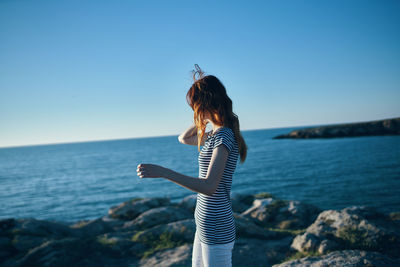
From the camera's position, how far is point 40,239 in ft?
23.3

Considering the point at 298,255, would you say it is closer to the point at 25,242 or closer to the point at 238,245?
the point at 238,245

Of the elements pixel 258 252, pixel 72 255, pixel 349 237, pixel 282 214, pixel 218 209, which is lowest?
pixel 282 214

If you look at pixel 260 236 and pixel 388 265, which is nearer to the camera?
pixel 388 265

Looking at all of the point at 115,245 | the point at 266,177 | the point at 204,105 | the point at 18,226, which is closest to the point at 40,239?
the point at 18,226

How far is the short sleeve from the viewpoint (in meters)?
1.95

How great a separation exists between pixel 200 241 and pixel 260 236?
557cm

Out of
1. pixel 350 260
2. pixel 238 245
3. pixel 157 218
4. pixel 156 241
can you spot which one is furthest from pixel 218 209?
pixel 157 218

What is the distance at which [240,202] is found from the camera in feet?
47.0

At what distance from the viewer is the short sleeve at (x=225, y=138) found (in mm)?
1950

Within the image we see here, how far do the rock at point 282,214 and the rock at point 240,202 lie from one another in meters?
1.69

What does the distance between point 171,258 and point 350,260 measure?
12.3 feet

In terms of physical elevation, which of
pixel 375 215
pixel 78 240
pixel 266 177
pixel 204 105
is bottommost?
pixel 266 177

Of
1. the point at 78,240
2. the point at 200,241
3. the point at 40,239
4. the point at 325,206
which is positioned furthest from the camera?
the point at 325,206

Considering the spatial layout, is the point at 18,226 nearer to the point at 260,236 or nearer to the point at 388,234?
the point at 260,236
